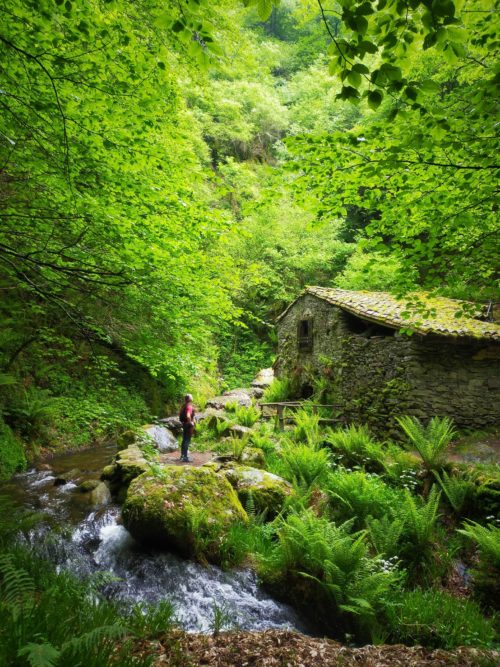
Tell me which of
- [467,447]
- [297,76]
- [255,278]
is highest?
[297,76]

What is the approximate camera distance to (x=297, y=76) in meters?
32.6

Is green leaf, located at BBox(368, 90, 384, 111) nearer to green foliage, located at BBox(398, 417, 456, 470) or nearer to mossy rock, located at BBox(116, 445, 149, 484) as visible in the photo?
mossy rock, located at BBox(116, 445, 149, 484)

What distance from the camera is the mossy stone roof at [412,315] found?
27.8ft

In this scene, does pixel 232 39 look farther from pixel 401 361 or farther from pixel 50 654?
pixel 50 654

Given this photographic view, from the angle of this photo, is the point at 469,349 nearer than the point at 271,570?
No

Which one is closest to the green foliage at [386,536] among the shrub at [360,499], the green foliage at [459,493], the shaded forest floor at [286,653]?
the shrub at [360,499]

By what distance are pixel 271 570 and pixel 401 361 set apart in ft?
20.6

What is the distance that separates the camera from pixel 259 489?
6.21 m

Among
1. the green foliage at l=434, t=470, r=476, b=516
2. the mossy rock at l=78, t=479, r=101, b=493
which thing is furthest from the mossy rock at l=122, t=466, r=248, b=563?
the green foliage at l=434, t=470, r=476, b=516

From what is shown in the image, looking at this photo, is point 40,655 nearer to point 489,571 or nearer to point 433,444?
point 489,571

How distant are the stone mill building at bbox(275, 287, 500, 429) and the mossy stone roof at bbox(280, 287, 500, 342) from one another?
24mm

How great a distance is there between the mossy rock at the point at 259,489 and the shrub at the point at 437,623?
7.58ft

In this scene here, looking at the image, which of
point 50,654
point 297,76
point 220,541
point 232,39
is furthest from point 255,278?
point 297,76

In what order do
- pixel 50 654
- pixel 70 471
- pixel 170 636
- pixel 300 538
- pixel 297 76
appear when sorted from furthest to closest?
pixel 297 76, pixel 70 471, pixel 300 538, pixel 170 636, pixel 50 654
